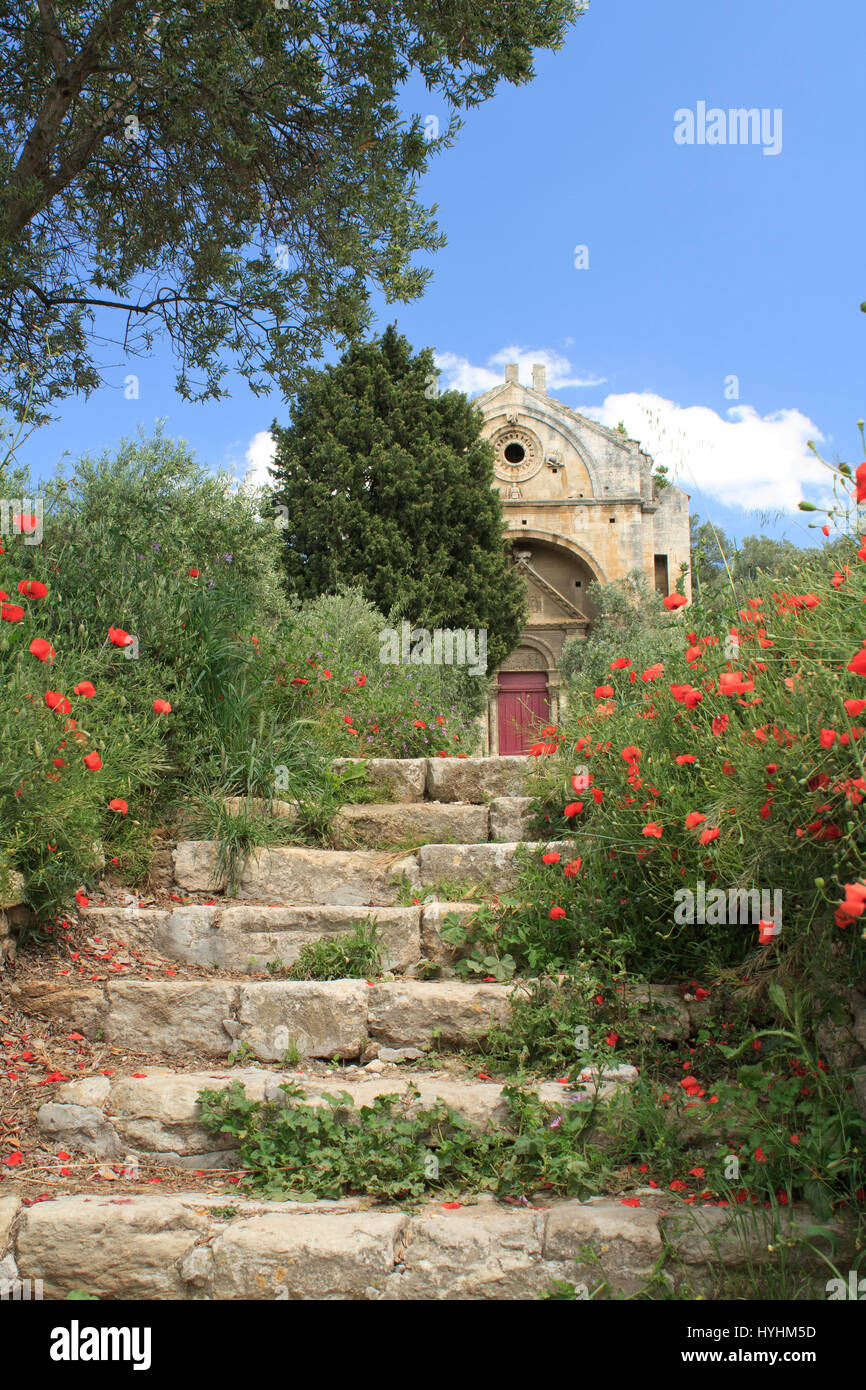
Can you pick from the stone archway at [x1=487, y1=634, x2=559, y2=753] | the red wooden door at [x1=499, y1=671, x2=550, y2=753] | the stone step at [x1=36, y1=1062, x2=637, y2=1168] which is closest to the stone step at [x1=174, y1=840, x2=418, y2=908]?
the stone step at [x1=36, y1=1062, x2=637, y2=1168]

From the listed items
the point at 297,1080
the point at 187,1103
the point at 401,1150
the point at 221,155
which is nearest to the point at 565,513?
the point at 221,155

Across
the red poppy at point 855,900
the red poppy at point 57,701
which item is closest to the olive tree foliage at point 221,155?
the red poppy at point 57,701

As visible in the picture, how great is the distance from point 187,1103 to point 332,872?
1656 millimetres

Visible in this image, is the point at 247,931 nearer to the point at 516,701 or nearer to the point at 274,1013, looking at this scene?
the point at 274,1013

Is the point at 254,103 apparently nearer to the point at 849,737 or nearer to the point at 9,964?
the point at 9,964

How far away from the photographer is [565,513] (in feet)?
78.1

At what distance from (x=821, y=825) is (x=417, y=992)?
1868 millimetres

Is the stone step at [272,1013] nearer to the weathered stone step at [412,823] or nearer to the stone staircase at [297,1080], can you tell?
the stone staircase at [297,1080]

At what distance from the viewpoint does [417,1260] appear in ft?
8.39

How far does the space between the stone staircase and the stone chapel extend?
18.6 m

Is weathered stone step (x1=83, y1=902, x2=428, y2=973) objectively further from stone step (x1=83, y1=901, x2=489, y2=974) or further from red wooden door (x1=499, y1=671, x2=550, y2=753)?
red wooden door (x1=499, y1=671, x2=550, y2=753)

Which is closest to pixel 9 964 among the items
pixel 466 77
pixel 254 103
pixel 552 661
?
pixel 254 103

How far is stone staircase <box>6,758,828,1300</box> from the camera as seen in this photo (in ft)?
8.34

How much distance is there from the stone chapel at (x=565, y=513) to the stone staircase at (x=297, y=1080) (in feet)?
60.9
